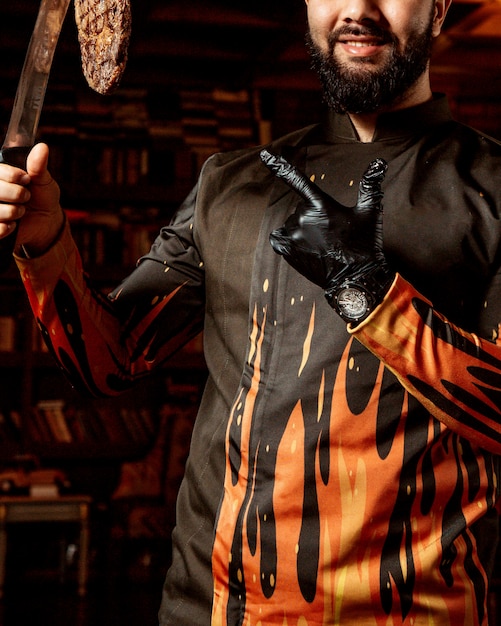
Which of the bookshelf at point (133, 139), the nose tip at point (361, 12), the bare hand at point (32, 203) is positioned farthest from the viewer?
the bookshelf at point (133, 139)

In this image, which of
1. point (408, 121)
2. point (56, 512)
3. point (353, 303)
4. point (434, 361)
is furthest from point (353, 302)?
point (56, 512)

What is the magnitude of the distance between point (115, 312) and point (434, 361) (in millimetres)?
556

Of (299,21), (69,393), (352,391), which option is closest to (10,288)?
(69,393)

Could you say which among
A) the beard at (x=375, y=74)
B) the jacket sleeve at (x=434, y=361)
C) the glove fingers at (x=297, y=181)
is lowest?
the jacket sleeve at (x=434, y=361)

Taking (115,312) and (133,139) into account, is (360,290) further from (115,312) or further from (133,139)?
(133,139)

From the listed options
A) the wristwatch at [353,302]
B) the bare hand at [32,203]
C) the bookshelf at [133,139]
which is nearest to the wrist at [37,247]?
the bare hand at [32,203]

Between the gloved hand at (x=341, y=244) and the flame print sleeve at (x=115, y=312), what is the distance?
1.01ft

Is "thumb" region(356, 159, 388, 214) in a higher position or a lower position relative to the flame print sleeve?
higher

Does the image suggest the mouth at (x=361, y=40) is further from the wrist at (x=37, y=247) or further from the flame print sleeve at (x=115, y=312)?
the wrist at (x=37, y=247)

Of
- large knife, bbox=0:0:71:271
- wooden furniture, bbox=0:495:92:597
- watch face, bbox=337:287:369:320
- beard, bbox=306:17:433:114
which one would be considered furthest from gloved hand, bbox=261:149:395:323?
wooden furniture, bbox=0:495:92:597

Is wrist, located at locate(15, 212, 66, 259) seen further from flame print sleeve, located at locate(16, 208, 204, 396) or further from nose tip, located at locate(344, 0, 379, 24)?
nose tip, located at locate(344, 0, 379, 24)

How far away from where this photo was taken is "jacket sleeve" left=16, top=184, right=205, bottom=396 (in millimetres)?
1364

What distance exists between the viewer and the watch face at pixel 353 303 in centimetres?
113

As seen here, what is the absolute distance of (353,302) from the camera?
114 centimetres
